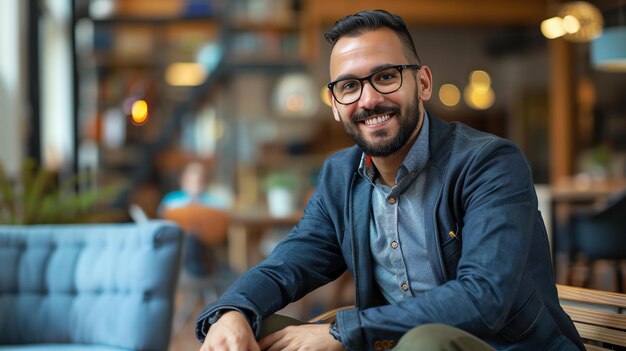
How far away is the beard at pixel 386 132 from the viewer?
1.89 m

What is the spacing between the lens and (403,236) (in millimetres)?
1917

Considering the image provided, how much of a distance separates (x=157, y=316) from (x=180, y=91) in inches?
309

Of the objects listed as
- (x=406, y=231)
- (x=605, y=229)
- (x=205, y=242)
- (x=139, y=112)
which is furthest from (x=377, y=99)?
(x=139, y=112)

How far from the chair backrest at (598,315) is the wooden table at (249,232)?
4.11 meters

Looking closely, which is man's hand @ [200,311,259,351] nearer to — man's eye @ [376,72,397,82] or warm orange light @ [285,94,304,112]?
man's eye @ [376,72,397,82]

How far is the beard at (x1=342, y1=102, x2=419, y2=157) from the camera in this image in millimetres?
1894

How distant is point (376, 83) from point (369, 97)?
0.13 feet

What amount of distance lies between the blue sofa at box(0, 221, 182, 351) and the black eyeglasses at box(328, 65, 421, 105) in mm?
1320

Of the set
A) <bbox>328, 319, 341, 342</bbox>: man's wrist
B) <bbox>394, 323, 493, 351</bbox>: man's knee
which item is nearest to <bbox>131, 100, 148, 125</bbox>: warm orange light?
<bbox>328, 319, 341, 342</bbox>: man's wrist

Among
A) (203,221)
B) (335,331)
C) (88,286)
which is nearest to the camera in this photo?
(335,331)

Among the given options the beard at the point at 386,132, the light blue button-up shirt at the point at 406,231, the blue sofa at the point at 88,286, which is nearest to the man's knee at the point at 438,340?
the light blue button-up shirt at the point at 406,231

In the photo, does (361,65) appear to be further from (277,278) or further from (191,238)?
(191,238)

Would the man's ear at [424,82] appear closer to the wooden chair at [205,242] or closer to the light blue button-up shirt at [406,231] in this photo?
the light blue button-up shirt at [406,231]

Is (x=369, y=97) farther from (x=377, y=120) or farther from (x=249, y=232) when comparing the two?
(x=249, y=232)
